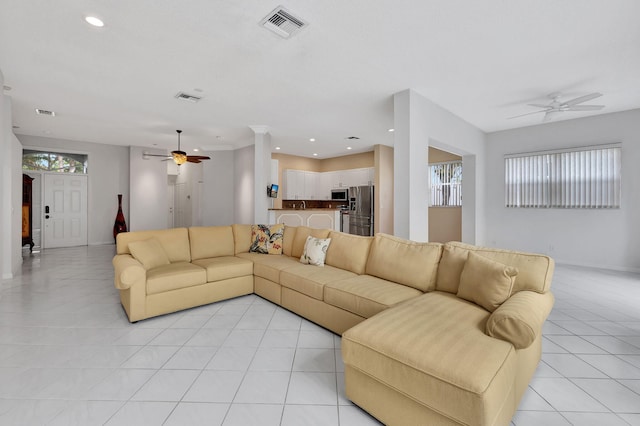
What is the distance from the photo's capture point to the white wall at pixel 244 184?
7.95 m

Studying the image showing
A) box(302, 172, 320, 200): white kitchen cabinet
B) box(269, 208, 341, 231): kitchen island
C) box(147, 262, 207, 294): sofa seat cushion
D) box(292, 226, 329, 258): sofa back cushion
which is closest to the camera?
box(147, 262, 207, 294): sofa seat cushion

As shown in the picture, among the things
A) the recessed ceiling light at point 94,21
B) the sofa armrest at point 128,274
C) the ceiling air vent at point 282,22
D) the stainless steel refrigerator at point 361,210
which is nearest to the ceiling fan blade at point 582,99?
the ceiling air vent at point 282,22

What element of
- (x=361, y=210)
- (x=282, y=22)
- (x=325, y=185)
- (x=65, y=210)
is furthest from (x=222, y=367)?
(x=65, y=210)

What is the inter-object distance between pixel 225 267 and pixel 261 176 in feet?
9.07

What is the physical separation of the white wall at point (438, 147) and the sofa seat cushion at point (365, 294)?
154 cm

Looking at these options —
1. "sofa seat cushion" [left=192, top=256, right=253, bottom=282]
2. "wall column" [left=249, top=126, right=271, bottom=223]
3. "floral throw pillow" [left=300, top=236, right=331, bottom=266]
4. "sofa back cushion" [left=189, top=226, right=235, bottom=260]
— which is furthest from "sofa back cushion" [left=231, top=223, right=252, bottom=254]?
"wall column" [left=249, top=126, right=271, bottom=223]

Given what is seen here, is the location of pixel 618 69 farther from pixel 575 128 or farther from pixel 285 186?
pixel 285 186

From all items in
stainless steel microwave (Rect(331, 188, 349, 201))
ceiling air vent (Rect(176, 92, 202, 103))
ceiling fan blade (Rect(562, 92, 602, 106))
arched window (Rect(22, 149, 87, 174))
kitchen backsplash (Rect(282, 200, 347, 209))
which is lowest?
kitchen backsplash (Rect(282, 200, 347, 209))

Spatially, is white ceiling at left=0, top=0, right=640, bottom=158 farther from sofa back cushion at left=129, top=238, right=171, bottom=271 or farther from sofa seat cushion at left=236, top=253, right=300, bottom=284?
sofa seat cushion at left=236, top=253, right=300, bottom=284

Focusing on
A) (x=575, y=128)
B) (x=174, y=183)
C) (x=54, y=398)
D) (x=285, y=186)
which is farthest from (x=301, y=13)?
(x=174, y=183)

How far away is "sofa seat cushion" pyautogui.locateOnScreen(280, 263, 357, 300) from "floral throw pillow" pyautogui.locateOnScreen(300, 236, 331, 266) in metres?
0.09

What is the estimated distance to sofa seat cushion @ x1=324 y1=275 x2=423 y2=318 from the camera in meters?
2.31

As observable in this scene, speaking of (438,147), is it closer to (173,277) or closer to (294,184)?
(173,277)

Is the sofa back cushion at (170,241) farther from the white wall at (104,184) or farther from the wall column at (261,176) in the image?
the white wall at (104,184)
